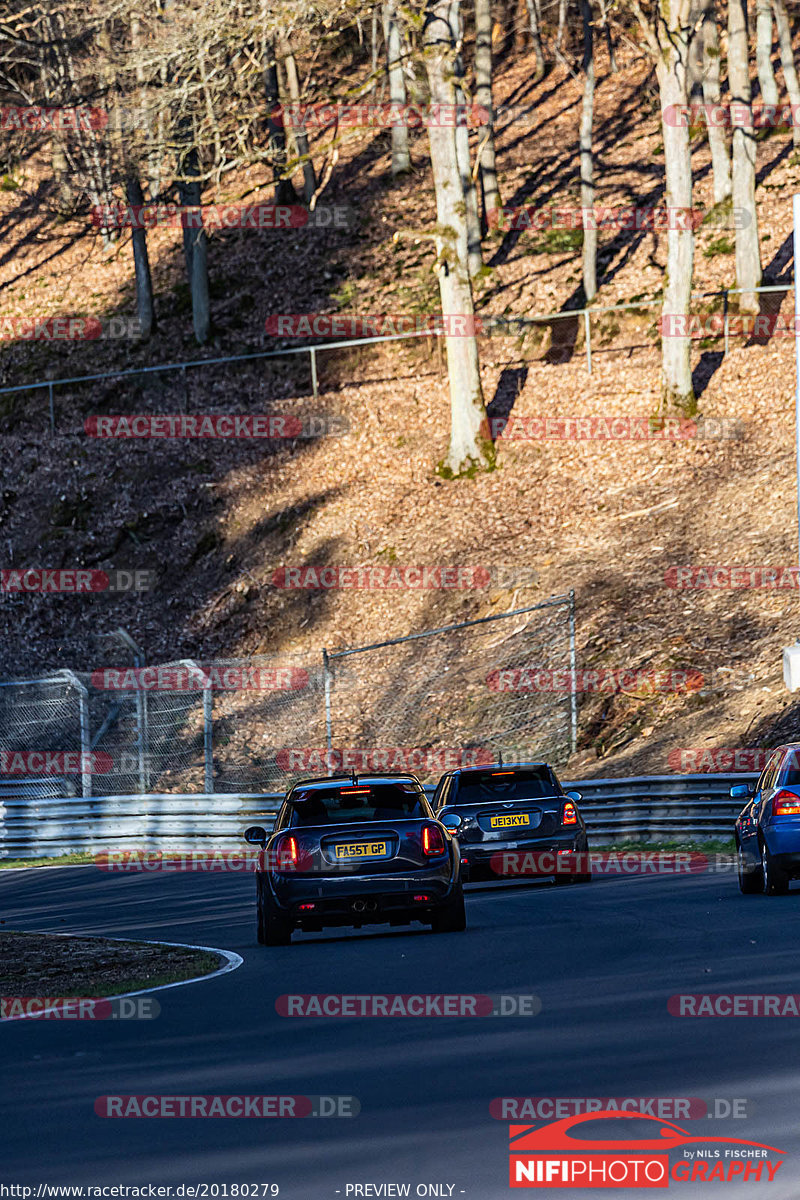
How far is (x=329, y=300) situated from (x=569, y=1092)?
1612 inches

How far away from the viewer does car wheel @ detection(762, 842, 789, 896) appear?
15.9 meters

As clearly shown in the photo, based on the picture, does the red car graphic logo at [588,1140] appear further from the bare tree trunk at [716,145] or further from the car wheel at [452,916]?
the bare tree trunk at [716,145]

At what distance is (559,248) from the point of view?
151ft

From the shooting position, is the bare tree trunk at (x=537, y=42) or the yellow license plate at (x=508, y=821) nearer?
the yellow license plate at (x=508, y=821)

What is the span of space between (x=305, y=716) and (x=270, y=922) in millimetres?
16552

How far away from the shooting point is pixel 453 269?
3478cm

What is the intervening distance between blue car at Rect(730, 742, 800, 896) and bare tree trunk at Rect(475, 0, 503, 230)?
30841 millimetres

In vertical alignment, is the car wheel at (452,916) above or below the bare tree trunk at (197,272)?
below

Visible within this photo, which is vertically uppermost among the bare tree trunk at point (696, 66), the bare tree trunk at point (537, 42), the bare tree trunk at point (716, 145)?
the bare tree trunk at point (537, 42)

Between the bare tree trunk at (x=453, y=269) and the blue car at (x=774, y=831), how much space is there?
19181 mm

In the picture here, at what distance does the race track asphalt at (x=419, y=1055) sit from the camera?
6.22 meters

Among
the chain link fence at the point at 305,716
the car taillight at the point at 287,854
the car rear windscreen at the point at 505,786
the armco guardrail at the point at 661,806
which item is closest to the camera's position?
the car taillight at the point at 287,854

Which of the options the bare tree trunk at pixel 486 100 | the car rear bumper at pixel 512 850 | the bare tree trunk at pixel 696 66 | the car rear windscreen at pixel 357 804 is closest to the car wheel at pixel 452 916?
the car rear windscreen at pixel 357 804

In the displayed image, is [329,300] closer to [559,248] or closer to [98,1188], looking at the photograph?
[559,248]
